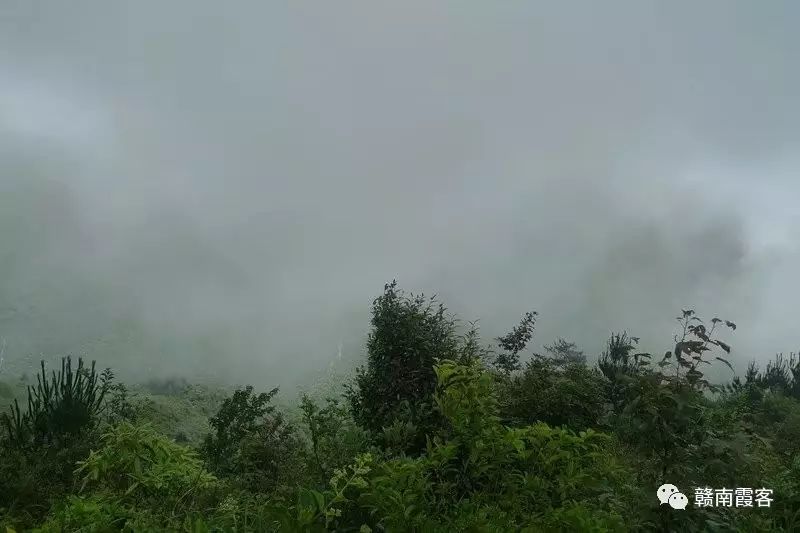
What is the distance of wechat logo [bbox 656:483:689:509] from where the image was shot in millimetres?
3340

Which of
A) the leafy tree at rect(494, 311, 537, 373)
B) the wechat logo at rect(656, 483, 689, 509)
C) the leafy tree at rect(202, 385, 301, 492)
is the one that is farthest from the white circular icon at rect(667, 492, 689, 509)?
the leafy tree at rect(494, 311, 537, 373)

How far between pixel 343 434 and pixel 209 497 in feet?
4.13

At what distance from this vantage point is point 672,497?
3.35 meters

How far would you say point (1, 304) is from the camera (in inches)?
784

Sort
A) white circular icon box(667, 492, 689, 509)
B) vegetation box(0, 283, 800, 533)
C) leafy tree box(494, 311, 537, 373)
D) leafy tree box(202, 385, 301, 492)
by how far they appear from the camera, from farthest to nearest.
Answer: leafy tree box(494, 311, 537, 373) < leafy tree box(202, 385, 301, 492) < white circular icon box(667, 492, 689, 509) < vegetation box(0, 283, 800, 533)

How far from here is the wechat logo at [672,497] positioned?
3.34m

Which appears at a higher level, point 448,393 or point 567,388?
point 567,388

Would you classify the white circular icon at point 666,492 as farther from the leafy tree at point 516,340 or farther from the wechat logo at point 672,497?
the leafy tree at point 516,340

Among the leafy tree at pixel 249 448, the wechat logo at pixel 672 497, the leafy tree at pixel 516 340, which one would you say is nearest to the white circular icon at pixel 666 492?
the wechat logo at pixel 672 497

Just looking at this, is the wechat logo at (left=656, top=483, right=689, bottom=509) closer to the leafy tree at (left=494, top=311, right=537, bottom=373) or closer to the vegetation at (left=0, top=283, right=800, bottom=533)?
the vegetation at (left=0, top=283, right=800, bottom=533)

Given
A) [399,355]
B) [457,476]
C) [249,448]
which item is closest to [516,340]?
[399,355]

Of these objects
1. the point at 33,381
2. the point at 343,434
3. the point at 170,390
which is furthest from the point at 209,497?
the point at 33,381

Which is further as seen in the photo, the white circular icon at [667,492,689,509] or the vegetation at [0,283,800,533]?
the white circular icon at [667,492,689,509]

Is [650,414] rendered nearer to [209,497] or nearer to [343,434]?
→ [343,434]
